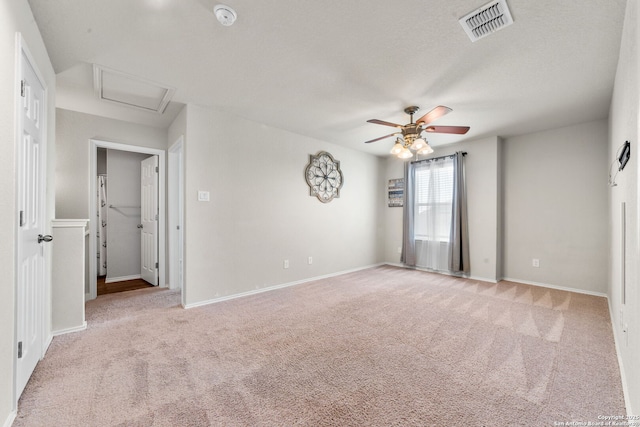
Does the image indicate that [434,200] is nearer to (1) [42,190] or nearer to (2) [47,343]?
(1) [42,190]

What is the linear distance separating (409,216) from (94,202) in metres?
5.10

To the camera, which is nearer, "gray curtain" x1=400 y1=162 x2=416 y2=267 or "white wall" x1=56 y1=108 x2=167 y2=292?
"white wall" x1=56 y1=108 x2=167 y2=292

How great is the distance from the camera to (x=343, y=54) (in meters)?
2.19

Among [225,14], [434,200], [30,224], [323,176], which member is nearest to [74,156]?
[30,224]

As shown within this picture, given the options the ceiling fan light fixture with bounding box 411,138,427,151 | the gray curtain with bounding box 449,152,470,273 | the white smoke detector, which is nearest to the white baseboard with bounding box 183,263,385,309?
the gray curtain with bounding box 449,152,470,273

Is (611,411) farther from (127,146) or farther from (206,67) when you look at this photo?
(127,146)

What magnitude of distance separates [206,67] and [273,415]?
2.70 meters

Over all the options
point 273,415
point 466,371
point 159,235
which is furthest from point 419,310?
point 159,235

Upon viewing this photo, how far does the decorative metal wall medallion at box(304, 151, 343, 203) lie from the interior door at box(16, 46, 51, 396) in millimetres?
3046

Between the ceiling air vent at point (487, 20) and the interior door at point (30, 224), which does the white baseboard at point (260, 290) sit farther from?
the ceiling air vent at point (487, 20)

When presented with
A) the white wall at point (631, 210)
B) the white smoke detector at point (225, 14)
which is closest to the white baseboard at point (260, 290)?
the white smoke detector at point (225, 14)

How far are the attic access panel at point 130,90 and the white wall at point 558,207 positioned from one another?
5086mm

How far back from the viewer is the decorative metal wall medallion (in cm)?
447

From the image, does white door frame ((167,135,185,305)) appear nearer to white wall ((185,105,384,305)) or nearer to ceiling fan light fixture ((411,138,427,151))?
white wall ((185,105,384,305))
